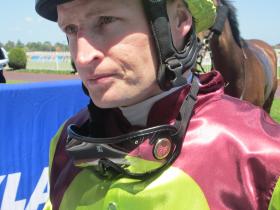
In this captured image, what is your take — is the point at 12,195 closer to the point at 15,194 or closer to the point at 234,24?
the point at 15,194

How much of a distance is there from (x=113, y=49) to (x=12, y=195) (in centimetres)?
276

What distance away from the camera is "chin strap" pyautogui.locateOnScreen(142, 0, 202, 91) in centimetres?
130

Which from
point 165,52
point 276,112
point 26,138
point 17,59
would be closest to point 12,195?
point 26,138

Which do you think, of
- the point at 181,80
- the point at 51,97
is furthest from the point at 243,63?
the point at 181,80

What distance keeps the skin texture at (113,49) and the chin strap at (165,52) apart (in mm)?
20

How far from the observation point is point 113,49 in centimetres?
128

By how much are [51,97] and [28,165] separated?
2.14 ft

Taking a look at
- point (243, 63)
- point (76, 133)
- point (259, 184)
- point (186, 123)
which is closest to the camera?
point (259, 184)

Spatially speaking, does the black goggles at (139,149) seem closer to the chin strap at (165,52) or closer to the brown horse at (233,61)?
the chin strap at (165,52)

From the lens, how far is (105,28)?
Answer: 129 cm

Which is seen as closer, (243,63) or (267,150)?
(267,150)

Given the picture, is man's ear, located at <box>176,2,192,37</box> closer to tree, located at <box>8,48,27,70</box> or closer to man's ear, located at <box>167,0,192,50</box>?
man's ear, located at <box>167,0,192,50</box>

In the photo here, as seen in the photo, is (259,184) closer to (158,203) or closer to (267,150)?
(267,150)

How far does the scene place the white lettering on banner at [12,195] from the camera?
3662mm
